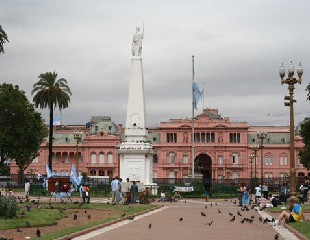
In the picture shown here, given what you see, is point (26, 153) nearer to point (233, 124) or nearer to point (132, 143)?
point (132, 143)

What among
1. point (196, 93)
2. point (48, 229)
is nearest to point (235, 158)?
point (196, 93)

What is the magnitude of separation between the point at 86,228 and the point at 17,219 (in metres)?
3.99

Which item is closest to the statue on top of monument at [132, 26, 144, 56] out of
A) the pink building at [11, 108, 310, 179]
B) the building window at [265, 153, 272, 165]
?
the pink building at [11, 108, 310, 179]

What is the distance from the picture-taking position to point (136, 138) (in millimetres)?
51625

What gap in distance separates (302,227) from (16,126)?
56.1 m

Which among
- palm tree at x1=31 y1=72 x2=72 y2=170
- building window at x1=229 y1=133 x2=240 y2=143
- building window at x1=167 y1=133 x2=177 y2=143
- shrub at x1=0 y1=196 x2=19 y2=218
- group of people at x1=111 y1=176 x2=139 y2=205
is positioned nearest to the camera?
shrub at x1=0 y1=196 x2=19 y2=218

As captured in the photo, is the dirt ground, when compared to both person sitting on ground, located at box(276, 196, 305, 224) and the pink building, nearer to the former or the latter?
person sitting on ground, located at box(276, 196, 305, 224)

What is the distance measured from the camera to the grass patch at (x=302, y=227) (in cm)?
1824

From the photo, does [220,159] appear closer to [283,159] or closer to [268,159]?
[268,159]

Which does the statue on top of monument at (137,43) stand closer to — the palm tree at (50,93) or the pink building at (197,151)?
the palm tree at (50,93)

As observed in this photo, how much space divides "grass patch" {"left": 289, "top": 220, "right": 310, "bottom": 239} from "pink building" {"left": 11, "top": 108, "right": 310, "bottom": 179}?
311ft

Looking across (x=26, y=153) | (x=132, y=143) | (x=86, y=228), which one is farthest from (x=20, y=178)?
(x=86, y=228)

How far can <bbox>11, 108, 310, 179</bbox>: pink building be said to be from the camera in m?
117

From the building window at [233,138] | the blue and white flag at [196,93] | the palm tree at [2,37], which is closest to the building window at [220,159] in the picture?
the building window at [233,138]
